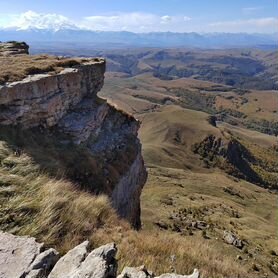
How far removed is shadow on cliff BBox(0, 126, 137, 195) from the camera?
16531 mm

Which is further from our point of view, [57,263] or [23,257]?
[23,257]

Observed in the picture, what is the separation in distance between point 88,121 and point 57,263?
16.2 metres

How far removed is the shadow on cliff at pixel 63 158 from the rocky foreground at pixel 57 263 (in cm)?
660

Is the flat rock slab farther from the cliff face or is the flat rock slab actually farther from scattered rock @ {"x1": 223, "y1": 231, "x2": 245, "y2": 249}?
scattered rock @ {"x1": 223, "y1": 231, "x2": 245, "y2": 249}

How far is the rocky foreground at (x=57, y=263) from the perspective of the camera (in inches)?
299

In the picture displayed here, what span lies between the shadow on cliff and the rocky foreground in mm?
6604

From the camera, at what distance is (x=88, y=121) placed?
78.2 feet

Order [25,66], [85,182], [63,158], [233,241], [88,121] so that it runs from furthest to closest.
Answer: [233,241] < [88,121] < [25,66] < [63,158] < [85,182]

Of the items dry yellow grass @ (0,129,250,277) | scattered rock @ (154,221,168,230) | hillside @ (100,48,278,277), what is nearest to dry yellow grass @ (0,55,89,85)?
hillside @ (100,48,278,277)

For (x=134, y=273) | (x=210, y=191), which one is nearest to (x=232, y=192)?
(x=210, y=191)

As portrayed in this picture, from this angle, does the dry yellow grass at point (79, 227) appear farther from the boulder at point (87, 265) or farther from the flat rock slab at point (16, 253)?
the boulder at point (87, 265)

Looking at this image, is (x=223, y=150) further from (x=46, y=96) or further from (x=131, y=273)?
(x=131, y=273)

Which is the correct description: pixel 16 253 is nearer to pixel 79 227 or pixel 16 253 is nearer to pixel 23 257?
pixel 23 257

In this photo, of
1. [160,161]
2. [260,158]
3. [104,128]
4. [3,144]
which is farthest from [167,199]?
[260,158]
